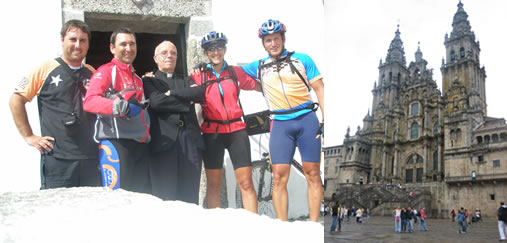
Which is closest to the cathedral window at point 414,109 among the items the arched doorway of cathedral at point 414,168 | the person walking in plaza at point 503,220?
the arched doorway of cathedral at point 414,168

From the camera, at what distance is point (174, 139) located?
3410 mm

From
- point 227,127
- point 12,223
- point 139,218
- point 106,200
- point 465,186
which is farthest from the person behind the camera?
point 465,186

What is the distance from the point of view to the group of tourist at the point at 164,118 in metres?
3.23

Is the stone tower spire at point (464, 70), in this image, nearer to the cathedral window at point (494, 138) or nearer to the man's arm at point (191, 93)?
the cathedral window at point (494, 138)

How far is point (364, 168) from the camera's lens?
42.8m

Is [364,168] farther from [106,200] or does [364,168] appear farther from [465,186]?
[106,200]

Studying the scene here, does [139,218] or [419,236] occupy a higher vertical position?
[139,218]

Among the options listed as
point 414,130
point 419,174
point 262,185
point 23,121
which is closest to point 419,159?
point 419,174

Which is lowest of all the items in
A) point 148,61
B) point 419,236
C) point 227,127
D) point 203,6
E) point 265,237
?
point 419,236

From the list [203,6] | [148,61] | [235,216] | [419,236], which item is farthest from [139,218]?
[419,236]

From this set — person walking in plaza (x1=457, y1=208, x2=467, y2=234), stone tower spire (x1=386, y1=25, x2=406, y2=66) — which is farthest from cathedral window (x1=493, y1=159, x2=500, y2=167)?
stone tower spire (x1=386, y1=25, x2=406, y2=66)

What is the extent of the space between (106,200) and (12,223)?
0.54 meters

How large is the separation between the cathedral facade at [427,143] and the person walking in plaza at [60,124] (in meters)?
16.5

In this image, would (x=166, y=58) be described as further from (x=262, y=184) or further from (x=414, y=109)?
(x=414, y=109)
